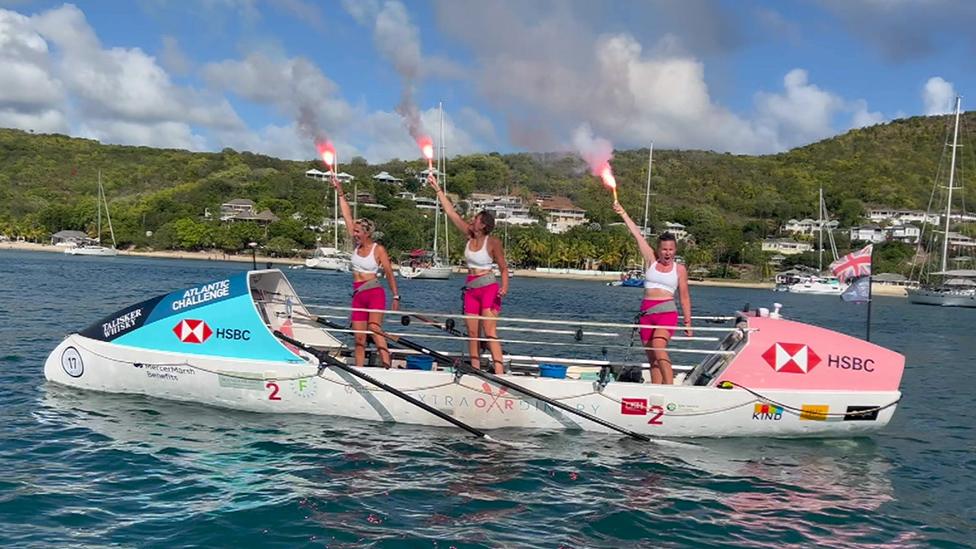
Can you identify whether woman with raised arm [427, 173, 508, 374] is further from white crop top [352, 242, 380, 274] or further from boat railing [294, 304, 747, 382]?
white crop top [352, 242, 380, 274]

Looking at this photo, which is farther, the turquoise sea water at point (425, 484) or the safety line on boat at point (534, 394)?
the safety line on boat at point (534, 394)

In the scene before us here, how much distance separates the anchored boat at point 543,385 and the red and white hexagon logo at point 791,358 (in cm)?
1

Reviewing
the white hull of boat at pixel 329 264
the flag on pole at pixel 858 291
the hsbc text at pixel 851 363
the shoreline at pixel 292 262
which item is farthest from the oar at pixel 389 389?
the shoreline at pixel 292 262

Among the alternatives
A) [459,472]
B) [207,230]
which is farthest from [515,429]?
[207,230]

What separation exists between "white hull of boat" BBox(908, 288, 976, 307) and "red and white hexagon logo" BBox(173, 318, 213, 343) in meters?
78.9

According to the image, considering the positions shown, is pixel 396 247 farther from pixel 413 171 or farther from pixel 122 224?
pixel 413 171

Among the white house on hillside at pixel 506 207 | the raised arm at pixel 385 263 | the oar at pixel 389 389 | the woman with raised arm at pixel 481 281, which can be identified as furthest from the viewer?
the white house on hillside at pixel 506 207

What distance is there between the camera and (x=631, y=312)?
47.5 meters

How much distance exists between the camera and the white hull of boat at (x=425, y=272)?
86.9 metres

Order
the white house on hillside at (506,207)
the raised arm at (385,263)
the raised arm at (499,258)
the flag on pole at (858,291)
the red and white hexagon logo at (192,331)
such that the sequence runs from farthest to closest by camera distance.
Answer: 1. the white house on hillside at (506,207)
2. the flag on pole at (858,291)
3. the red and white hexagon logo at (192,331)
4. the raised arm at (385,263)
5. the raised arm at (499,258)

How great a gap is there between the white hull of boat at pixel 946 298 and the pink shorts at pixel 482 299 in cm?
7666

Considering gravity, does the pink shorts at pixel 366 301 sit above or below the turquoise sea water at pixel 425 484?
above

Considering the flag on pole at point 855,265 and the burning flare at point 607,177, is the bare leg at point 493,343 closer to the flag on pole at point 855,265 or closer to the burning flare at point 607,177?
the burning flare at point 607,177

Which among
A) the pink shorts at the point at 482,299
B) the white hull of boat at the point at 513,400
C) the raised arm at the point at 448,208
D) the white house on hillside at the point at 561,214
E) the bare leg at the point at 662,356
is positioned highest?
the white house on hillside at the point at 561,214
